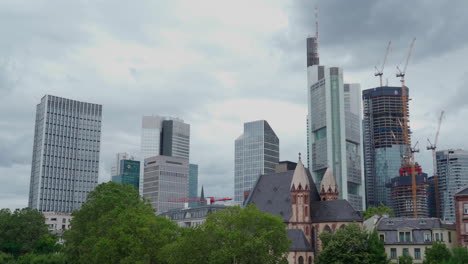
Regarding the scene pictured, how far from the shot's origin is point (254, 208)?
106938mm

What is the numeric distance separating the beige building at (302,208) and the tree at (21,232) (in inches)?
2469

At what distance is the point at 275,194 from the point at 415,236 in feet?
145

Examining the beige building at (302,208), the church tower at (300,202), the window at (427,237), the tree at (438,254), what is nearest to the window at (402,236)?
the window at (427,237)

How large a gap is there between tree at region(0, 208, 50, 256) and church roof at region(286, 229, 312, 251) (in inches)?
2821

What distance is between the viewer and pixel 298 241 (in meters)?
137

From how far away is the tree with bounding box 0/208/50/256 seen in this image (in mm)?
161500

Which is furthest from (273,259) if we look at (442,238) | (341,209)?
(341,209)

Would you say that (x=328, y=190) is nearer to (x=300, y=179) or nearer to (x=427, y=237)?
(x=300, y=179)

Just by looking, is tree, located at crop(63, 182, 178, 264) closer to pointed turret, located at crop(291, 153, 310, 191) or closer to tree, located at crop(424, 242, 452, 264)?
pointed turret, located at crop(291, 153, 310, 191)

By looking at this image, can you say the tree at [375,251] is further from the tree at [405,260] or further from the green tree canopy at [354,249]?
the tree at [405,260]

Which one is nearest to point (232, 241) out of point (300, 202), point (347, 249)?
point (347, 249)

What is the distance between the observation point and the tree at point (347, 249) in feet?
350

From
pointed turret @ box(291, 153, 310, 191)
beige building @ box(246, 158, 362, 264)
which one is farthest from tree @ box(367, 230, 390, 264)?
pointed turret @ box(291, 153, 310, 191)

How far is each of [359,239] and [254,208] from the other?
2066cm
